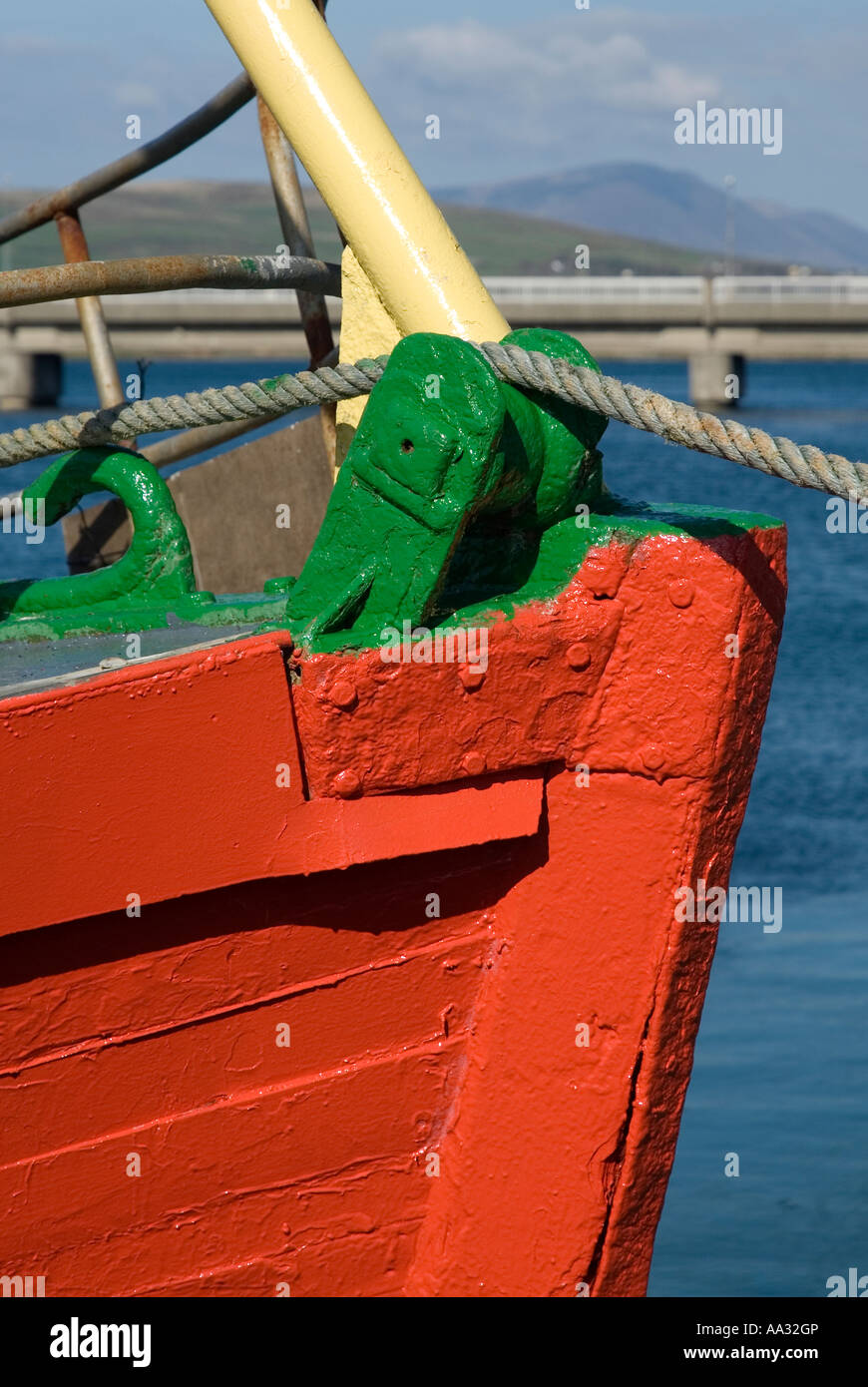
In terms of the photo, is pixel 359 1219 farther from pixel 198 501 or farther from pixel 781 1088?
pixel 781 1088

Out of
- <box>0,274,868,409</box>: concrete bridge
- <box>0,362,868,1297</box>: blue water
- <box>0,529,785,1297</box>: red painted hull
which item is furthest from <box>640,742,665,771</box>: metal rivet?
<box>0,274,868,409</box>: concrete bridge

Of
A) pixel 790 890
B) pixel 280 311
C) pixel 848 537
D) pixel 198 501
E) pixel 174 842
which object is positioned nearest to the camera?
pixel 174 842

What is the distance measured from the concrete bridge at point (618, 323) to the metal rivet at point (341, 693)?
129 ft

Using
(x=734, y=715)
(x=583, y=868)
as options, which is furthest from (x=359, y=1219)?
(x=734, y=715)

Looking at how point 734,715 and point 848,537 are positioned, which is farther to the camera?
point 848,537

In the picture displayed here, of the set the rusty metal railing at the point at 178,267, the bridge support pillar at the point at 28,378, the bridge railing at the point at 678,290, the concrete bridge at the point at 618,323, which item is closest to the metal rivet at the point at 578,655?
the rusty metal railing at the point at 178,267

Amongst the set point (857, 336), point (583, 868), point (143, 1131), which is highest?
point (857, 336)

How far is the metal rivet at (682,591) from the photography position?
7.66 feet

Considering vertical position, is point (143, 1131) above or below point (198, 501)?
below

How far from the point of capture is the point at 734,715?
7.82ft

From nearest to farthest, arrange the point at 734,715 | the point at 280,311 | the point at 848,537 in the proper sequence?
the point at 734,715 < the point at 848,537 < the point at 280,311

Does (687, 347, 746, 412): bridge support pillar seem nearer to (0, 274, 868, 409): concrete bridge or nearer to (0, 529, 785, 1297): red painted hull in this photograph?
(0, 274, 868, 409): concrete bridge

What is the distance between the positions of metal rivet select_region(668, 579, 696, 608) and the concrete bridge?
3933 centimetres
